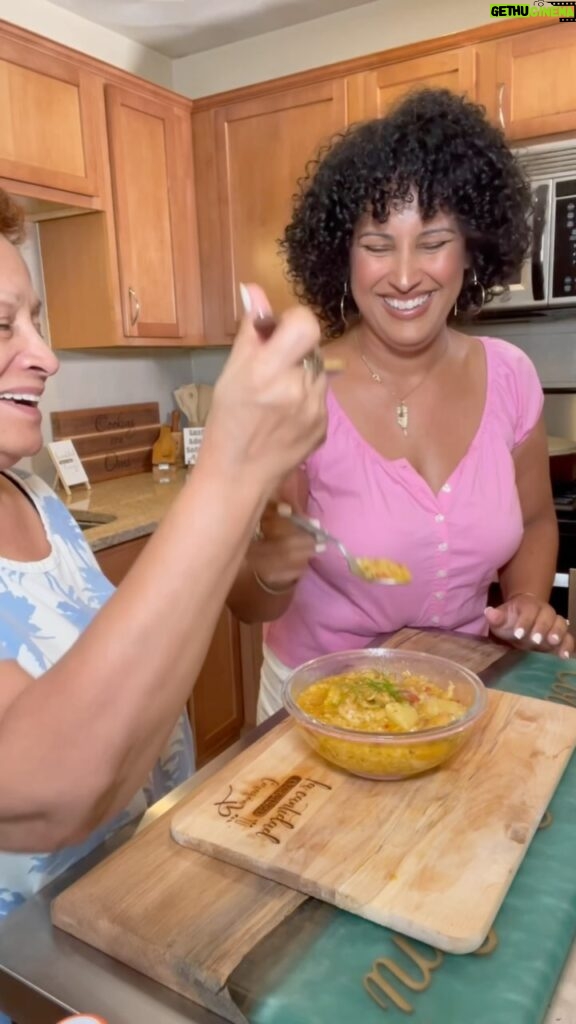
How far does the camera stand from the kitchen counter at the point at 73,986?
0.53m

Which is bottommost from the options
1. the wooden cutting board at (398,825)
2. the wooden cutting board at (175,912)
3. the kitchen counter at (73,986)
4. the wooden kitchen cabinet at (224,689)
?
the wooden kitchen cabinet at (224,689)

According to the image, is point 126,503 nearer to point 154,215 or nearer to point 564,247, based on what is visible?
point 154,215

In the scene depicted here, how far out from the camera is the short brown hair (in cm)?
86

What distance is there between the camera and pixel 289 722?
0.86 m

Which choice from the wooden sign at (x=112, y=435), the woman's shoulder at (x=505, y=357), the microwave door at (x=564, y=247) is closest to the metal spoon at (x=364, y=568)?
the woman's shoulder at (x=505, y=357)

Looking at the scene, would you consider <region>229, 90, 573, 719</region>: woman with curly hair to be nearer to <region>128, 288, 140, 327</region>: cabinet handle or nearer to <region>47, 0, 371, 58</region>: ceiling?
<region>128, 288, 140, 327</region>: cabinet handle

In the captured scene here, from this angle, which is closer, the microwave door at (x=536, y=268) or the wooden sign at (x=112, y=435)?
the microwave door at (x=536, y=268)

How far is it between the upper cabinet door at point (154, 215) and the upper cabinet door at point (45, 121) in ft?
0.43

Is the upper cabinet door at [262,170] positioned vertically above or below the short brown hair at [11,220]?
above

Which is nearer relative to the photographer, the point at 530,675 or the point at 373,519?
the point at 530,675

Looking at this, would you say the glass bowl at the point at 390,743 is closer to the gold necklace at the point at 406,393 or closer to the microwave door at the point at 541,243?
the gold necklace at the point at 406,393

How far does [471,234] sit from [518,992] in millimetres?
1137

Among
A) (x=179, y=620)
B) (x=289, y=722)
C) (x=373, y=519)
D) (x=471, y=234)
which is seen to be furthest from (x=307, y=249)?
(x=179, y=620)

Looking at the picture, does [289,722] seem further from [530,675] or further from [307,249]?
[307,249]
